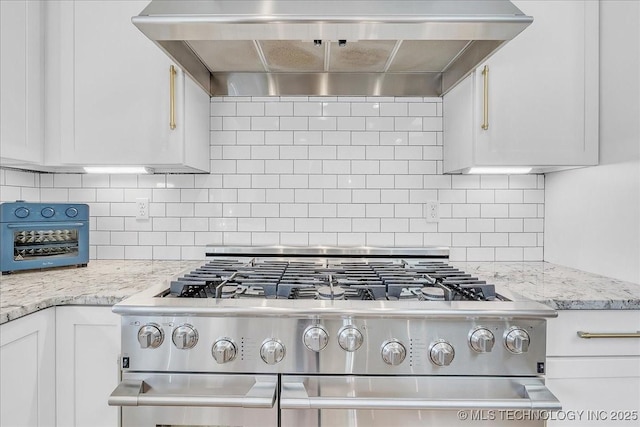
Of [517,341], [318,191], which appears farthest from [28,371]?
[517,341]

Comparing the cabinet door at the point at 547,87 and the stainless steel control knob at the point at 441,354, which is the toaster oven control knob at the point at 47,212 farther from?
the cabinet door at the point at 547,87

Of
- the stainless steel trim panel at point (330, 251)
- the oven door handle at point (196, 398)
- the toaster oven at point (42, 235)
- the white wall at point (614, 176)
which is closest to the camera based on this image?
the oven door handle at point (196, 398)

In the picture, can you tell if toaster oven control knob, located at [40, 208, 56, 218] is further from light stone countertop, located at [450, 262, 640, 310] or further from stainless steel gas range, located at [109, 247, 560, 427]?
light stone countertop, located at [450, 262, 640, 310]

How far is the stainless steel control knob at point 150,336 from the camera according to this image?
3.91 ft

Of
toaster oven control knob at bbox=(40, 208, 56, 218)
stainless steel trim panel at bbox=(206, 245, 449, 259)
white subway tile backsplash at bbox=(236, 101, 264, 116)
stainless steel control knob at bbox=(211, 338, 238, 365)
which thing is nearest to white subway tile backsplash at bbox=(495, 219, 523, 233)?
stainless steel trim panel at bbox=(206, 245, 449, 259)

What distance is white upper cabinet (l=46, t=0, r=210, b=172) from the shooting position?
5.74ft

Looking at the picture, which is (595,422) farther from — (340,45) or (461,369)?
(340,45)

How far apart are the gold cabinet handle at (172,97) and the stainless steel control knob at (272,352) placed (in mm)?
1055

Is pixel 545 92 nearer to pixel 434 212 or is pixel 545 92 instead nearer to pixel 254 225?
pixel 434 212

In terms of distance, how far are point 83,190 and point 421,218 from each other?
1.77 metres

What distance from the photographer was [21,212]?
1673mm

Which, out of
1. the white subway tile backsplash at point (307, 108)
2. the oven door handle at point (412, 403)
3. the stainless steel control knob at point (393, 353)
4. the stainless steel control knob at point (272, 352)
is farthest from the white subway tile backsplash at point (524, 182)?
the stainless steel control knob at point (272, 352)

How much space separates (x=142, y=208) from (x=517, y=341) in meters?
1.81

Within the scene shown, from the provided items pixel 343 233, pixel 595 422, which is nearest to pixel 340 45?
pixel 343 233
